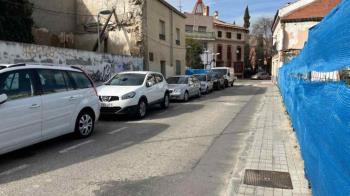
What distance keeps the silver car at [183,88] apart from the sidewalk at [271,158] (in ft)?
24.7

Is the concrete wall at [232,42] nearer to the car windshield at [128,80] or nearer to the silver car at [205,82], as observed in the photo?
the silver car at [205,82]

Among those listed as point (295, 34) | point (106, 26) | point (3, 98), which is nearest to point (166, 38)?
point (106, 26)

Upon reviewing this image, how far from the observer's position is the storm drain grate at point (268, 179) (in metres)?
5.12

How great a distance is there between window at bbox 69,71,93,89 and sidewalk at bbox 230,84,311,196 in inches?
158

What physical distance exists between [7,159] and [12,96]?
123 centimetres

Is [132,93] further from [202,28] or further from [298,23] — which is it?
[202,28]

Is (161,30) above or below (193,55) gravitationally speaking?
above

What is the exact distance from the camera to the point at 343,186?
2379 mm

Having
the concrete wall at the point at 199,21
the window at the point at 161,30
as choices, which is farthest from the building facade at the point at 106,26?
the concrete wall at the point at 199,21

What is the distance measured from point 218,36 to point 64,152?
66555 millimetres

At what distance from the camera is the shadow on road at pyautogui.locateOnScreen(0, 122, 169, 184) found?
5.79 metres

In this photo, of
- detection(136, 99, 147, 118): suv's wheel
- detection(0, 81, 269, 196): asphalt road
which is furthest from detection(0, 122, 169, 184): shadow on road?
detection(136, 99, 147, 118): suv's wheel

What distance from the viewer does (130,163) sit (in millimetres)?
6199

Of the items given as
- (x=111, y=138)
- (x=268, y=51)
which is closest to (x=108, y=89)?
(x=111, y=138)
